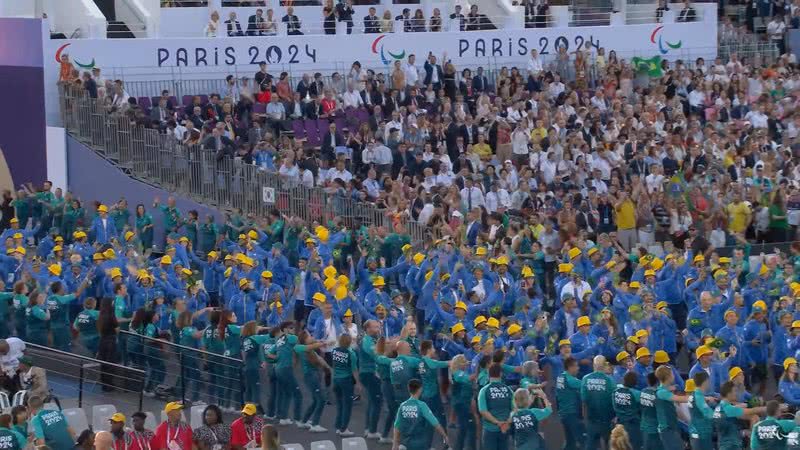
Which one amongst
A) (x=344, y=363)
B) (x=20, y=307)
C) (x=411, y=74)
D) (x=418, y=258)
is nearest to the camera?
(x=344, y=363)

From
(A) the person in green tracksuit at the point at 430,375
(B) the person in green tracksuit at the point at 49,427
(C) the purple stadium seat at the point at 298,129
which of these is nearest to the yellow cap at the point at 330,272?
(A) the person in green tracksuit at the point at 430,375

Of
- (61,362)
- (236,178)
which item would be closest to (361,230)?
(236,178)

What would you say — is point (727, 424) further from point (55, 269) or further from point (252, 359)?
point (55, 269)

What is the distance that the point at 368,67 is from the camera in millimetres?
37500

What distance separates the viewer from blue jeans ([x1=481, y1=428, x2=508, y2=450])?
773 inches

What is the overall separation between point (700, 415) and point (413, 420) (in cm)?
294

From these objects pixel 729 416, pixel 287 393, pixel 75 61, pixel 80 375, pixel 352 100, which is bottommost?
pixel 287 393

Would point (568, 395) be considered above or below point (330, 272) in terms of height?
below

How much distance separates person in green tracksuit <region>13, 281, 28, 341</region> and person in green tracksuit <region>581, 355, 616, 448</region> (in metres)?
8.41

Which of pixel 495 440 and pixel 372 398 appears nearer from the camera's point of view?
pixel 495 440

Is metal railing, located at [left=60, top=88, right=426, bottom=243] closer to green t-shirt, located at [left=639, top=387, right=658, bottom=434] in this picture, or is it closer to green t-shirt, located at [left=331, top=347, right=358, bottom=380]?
green t-shirt, located at [left=331, top=347, right=358, bottom=380]

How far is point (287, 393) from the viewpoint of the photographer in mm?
22562

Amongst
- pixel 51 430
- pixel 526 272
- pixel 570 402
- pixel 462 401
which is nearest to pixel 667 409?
Answer: pixel 570 402

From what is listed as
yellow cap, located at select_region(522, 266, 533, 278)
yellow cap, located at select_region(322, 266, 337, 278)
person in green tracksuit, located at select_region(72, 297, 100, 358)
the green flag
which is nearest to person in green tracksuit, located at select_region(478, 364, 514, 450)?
yellow cap, located at select_region(522, 266, 533, 278)
